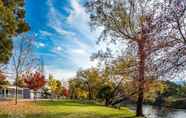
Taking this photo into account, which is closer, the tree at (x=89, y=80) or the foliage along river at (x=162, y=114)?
the foliage along river at (x=162, y=114)

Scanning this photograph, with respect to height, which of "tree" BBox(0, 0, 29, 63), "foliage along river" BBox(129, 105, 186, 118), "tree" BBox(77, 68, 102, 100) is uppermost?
"tree" BBox(0, 0, 29, 63)

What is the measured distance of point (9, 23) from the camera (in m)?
19.6

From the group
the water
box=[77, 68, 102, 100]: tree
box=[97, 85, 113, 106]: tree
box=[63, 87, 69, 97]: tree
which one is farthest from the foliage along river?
box=[63, 87, 69, 97]: tree

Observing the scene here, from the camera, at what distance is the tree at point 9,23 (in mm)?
18781

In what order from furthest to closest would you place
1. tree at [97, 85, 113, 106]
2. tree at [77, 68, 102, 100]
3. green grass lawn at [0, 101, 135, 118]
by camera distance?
tree at [77, 68, 102, 100]
tree at [97, 85, 113, 106]
green grass lawn at [0, 101, 135, 118]

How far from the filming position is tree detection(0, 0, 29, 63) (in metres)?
18.8

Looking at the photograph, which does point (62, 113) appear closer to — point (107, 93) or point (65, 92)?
point (107, 93)

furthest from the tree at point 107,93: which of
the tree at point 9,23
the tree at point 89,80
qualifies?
the tree at point 9,23

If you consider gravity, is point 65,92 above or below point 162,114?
above

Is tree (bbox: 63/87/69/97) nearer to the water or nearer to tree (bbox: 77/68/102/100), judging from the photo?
tree (bbox: 77/68/102/100)

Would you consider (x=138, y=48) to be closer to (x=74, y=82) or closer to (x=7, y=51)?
(x=7, y=51)

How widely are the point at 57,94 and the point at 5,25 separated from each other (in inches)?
2815

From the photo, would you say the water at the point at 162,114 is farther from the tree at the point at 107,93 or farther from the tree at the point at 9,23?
the tree at the point at 9,23

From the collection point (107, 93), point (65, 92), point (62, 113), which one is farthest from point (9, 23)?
point (65, 92)
